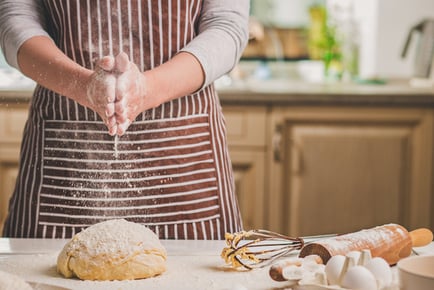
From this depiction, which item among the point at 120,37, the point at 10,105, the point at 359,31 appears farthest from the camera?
the point at 359,31

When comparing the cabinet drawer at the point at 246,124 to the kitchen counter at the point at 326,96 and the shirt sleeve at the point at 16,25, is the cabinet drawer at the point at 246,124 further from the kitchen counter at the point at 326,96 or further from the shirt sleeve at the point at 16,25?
the shirt sleeve at the point at 16,25

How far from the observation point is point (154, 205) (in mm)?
1391

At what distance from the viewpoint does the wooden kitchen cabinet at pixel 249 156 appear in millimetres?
2588

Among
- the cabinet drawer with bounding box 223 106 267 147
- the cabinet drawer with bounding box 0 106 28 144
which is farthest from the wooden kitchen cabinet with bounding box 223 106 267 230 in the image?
the cabinet drawer with bounding box 0 106 28 144

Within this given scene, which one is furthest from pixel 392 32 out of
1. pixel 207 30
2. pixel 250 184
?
pixel 207 30

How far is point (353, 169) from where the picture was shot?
8.71 ft

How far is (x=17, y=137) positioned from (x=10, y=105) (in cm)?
13

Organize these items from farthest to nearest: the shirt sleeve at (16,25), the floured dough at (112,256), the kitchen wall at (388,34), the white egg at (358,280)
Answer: the kitchen wall at (388,34) < the shirt sleeve at (16,25) < the floured dough at (112,256) < the white egg at (358,280)

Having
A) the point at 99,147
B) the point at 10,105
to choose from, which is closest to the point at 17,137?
the point at 10,105

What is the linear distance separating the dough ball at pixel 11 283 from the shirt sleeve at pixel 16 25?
21.6 inches

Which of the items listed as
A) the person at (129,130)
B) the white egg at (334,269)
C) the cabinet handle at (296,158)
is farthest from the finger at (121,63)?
the cabinet handle at (296,158)

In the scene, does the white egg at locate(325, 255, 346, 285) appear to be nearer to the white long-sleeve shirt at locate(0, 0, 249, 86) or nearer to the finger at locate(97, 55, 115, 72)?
the finger at locate(97, 55, 115, 72)

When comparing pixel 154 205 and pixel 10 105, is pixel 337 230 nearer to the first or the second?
pixel 10 105

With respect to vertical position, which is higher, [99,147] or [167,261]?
[99,147]
